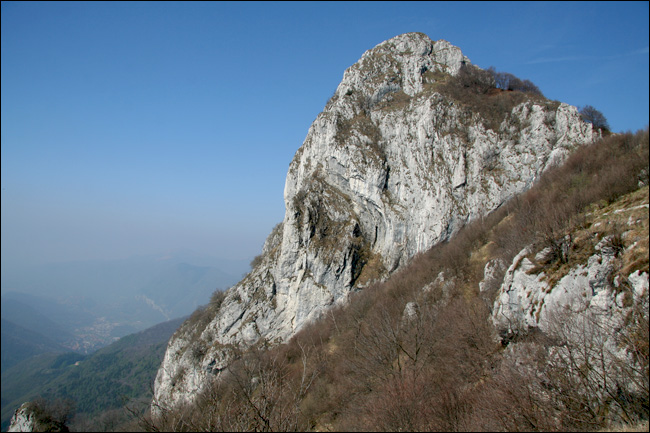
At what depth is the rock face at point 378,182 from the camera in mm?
37125

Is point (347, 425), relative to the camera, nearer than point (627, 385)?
No

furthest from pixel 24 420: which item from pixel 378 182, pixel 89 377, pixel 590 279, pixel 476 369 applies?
pixel 89 377

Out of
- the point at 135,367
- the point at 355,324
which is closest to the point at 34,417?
the point at 355,324

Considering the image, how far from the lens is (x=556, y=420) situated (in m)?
9.06

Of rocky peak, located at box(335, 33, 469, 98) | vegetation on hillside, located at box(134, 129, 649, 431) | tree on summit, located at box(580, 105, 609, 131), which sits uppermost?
rocky peak, located at box(335, 33, 469, 98)

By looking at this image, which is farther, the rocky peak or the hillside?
the hillside

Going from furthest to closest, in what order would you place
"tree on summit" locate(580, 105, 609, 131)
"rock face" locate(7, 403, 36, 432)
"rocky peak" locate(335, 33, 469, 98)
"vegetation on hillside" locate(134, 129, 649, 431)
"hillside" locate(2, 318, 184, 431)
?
1. "hillside" locate(2, 318, 184, 431)
2. "rocky peak" locate(335, 33, 469, 98)
3. "tree on summit" locate(580, 105, 609, 131)
4. "rock face" locate(7, 403, 36, 432)
5. "vegetation on hillside" locate(134, 129, 649, 431)

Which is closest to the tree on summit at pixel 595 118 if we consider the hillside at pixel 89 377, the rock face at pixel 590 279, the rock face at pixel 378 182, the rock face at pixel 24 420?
the rock face at pixel 378 182

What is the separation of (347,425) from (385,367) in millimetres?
5634

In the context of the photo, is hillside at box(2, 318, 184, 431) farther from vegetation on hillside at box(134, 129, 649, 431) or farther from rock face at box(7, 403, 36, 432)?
vegetation on hillside at box(134, 129, 649, 431)

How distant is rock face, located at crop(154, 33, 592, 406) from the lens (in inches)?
1462

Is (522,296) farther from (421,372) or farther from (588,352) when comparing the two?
(421,372)

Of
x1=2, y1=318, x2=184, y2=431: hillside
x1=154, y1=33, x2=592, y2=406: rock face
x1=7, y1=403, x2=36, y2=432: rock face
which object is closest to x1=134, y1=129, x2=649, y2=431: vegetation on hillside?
x1=154, y1=33, x2=592, y2=406: rock face

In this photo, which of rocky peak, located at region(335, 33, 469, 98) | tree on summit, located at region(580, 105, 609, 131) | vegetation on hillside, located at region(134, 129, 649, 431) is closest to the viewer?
vegetation on hillside, located at region(134, 129, 649, 431)
